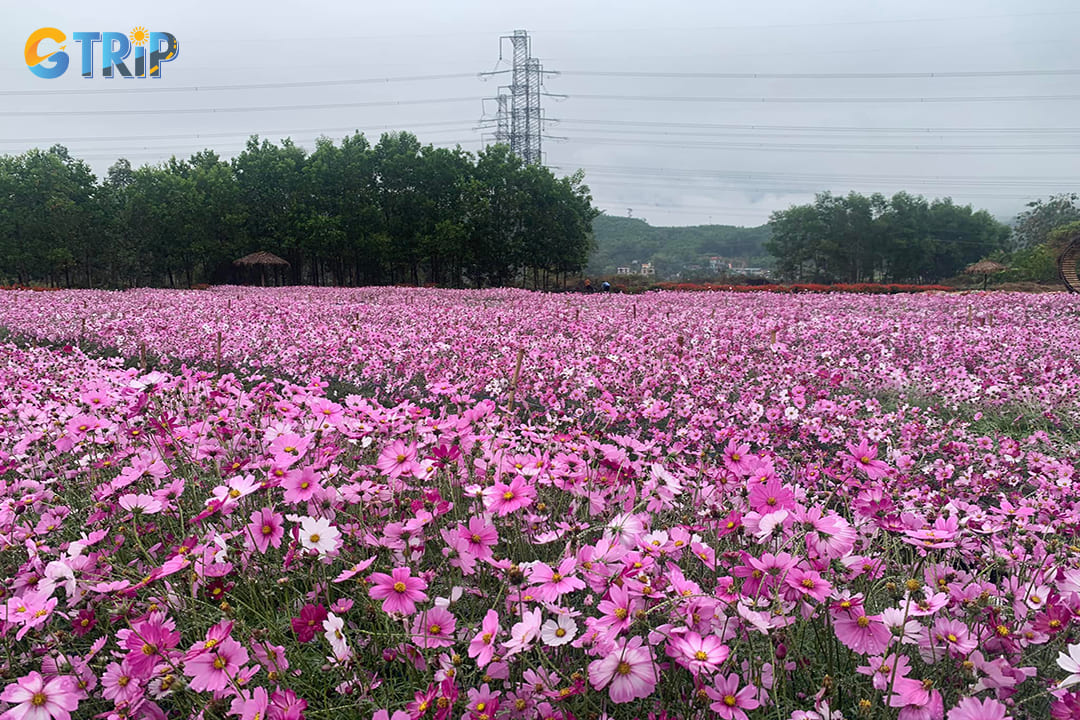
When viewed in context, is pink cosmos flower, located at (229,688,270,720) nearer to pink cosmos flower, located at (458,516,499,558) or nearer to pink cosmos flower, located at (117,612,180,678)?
pink cosmos flower, located at (117,612,180,678)

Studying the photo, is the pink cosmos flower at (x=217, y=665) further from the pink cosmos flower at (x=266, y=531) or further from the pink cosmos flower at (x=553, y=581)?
the pink cosmos flower at (x=553, y=581)

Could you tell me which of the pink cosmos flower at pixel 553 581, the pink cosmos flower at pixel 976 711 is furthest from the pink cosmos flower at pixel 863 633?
the pink cosmos flower at pixel 553 581

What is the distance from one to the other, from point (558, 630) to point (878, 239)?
237 ft

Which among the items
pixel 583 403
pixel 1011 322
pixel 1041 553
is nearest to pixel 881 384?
pixel 583 403

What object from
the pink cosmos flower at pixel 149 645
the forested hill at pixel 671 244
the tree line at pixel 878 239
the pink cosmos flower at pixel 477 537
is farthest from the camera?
the forested hill at pixel 671 244

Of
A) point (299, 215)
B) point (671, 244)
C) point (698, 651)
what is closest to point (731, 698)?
point (698, 651)

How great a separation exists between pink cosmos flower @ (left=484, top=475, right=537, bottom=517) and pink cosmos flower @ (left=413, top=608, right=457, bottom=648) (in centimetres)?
25

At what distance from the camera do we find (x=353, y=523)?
1.83m

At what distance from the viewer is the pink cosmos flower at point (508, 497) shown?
1500mm

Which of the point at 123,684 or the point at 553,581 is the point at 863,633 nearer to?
the point at 553,581

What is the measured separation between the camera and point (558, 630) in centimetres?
120

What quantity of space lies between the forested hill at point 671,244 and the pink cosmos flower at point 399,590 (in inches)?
3696

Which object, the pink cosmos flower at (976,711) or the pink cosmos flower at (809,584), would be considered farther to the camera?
the pink cosmos flower at (809,584)

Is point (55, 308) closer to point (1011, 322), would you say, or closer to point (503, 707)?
point (503, 707)
